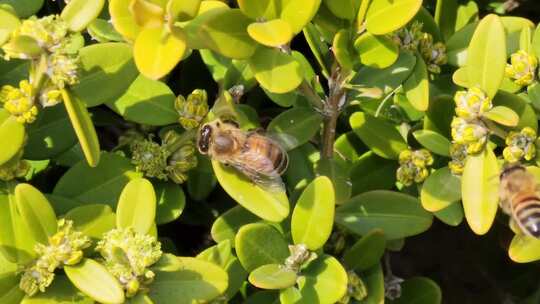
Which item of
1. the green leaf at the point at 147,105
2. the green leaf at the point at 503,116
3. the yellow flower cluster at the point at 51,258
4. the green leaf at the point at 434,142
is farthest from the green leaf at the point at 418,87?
the yellow flower cluster at the point at 51,258

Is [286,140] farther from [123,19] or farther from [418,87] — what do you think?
[123,19]

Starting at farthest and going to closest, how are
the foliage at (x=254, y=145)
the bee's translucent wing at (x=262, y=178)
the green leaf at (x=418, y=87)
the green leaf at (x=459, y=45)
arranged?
the green leaf at (x=459, y=45)
the green leaf at (x=418, y=87)
the bee's translucent wing at (x=262, y=178)
the foliage at (x=254, y=145)

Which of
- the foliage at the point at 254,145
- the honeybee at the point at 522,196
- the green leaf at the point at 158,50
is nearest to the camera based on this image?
the green leaf at the point at 158,50

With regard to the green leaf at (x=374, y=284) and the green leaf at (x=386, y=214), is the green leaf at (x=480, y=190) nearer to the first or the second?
the green leaf at (x=386, y=214)

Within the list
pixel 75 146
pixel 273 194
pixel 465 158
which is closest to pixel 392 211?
pixel 465 158

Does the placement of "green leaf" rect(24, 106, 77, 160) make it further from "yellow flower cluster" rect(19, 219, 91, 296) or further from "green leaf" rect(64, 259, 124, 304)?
"green leaf" rect(64, 259, 124, 304)

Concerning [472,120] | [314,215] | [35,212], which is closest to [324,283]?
[314,215]
